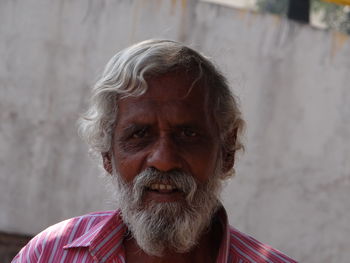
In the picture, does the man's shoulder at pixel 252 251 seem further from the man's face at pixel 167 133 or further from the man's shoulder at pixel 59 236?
the man's shoulder at pixel 59 236

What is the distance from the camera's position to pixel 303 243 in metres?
6.73

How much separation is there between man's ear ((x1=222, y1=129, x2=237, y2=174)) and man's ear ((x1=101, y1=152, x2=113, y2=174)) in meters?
0.45

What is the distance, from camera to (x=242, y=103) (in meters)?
6.54

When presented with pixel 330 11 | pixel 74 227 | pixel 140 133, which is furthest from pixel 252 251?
pixel 330 11

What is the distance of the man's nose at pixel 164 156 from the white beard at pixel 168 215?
0.08 feet

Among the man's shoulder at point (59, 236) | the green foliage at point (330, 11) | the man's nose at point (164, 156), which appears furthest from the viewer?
the green foliage at point (330, 11)

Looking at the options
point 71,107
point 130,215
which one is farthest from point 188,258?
point 71,107

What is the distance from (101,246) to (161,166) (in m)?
0.40

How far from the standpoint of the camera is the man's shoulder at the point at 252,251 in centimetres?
260

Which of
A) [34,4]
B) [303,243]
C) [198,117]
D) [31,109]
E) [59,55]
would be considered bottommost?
[303,243]

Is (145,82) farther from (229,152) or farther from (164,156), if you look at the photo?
A: (229,152)

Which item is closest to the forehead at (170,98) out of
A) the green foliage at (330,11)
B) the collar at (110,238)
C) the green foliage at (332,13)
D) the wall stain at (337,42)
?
the collar at (110,238)

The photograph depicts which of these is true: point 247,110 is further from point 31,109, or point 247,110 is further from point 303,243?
point 31,109

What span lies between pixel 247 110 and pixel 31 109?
2.00 m
